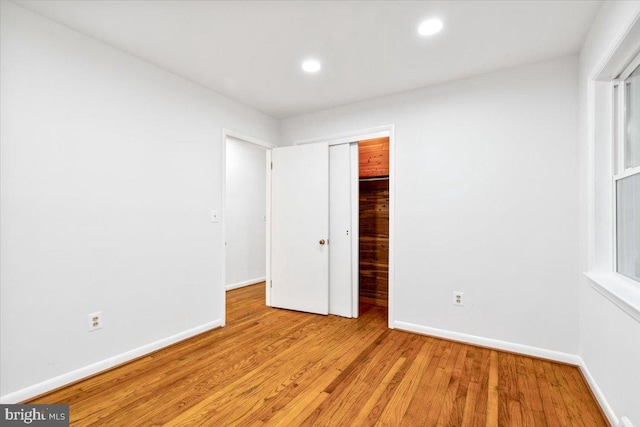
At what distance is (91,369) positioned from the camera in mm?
2221

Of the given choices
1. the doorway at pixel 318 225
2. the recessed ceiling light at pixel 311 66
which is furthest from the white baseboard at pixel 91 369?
the recessed ceiling light at pixel 311 66

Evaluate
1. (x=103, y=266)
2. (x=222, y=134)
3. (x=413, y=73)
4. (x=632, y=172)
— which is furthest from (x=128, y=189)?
(x=632, y=172)

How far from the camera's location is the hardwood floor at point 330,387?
178 cm

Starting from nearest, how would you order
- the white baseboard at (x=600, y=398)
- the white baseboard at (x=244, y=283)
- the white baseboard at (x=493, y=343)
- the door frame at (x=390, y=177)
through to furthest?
the white baseboard at (x=600, y=398) → the white baseboard at (x=493, y=343) → the door frame at (x=390, y=177) → the white baseboard at (x=244, y=283)

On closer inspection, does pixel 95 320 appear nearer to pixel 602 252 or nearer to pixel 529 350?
pixel 529 350

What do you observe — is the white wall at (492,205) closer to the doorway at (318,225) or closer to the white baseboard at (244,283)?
the doorway at (318,225)

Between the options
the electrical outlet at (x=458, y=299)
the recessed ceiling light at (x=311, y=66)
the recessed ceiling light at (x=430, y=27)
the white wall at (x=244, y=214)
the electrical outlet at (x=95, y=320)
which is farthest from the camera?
the white wall at (x=244, y=214)

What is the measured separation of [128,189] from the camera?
247 centimetres

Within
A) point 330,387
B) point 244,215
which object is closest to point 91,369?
point 330,387

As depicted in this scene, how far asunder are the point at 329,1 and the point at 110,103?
1834 millimetres

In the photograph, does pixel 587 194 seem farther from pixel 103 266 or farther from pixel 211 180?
pixel 103 266

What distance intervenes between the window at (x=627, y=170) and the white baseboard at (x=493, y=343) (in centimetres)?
97

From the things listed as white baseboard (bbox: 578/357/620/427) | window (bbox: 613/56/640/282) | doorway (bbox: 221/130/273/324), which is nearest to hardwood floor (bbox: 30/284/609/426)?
white baseboard (bbox: 578/357/620/427)

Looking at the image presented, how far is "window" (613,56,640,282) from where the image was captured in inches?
67.0
